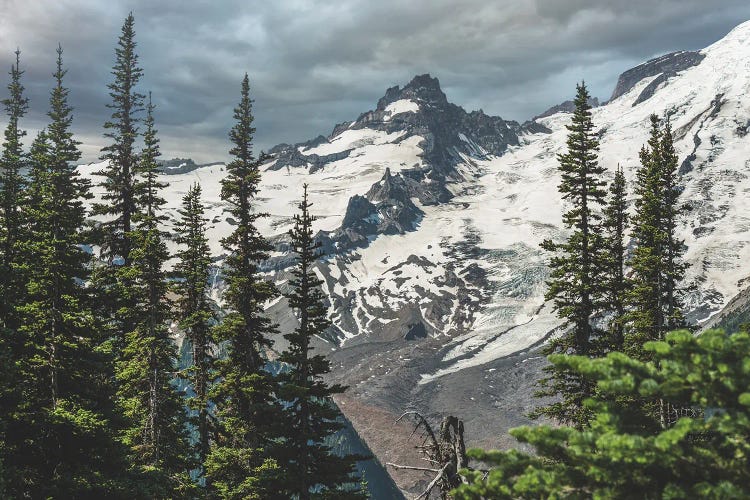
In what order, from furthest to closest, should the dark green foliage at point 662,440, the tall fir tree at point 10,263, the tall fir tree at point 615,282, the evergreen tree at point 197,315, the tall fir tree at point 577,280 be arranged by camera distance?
the evergreen tree at point 197,315 → the tall fir tree at point 615,282 → the tall fir tree at point 577,280 → the tall fir tree at point 10,263 → the dark green foliage at point 662,440

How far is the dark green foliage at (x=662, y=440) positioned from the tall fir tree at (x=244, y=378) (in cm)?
1559

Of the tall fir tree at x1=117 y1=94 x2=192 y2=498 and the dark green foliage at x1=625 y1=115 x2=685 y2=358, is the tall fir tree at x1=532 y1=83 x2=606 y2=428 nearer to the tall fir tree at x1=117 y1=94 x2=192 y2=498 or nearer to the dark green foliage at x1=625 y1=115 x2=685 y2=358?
the dark green foliage at x1=625 y1=115 x2=685 y2=358

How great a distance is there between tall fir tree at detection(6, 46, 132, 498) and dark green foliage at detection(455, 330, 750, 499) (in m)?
15.7

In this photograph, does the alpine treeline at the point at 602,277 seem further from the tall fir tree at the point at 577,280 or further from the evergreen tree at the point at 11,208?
the evergreen tree at the point at 11,208

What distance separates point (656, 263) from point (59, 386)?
91.8ft

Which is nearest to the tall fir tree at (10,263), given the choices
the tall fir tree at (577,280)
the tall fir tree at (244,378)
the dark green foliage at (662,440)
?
the tall fir tree at (244,378)

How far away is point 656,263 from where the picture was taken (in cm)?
2684

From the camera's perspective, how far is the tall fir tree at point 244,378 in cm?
2256

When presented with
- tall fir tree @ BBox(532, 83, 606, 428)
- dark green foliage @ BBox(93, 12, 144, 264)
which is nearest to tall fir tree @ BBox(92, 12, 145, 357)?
dark green foliage @ BBox(93, 12, 144, 264)

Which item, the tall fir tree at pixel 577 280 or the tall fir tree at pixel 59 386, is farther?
the tall fir tree at pixel 577 280

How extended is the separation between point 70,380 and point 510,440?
166617 mm

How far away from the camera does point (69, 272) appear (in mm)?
21891

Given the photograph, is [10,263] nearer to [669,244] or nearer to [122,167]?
[122,167]

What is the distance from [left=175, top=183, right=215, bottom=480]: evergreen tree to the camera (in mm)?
27234
